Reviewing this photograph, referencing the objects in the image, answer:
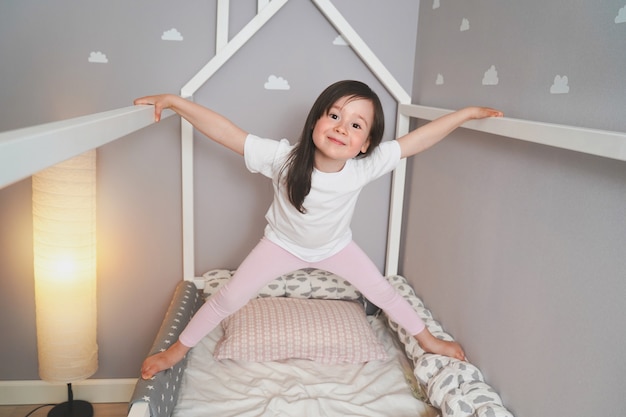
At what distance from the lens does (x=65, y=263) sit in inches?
63.3

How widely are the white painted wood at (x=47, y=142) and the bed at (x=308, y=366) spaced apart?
639mm

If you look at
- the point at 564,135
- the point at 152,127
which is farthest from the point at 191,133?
the point at 564,135

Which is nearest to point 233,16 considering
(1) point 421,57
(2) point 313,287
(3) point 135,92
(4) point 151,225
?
(3) point 135,92

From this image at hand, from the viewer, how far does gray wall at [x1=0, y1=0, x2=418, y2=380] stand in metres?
1.64

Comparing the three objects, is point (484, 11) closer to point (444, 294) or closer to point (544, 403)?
point (444, 294)

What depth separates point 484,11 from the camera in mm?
1295

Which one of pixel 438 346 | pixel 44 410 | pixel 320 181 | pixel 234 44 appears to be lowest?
pixel 44 410

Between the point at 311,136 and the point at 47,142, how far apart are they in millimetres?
801

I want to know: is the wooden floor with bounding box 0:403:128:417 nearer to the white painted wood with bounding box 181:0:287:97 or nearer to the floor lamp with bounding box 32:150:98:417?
the floor lamp with bounding box 32:150:98:417

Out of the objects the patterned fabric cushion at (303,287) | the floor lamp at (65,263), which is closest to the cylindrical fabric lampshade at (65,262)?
the floor lamp at (65,263)

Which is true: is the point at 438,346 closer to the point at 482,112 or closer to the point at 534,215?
the point at 534,215

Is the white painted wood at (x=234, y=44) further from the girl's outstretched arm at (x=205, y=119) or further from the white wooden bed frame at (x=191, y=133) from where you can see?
the girl's outstretched arm at (x=205, y=119)

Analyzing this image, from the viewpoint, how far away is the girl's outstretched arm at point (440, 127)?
1188 mm

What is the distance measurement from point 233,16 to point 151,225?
2.53 ft
